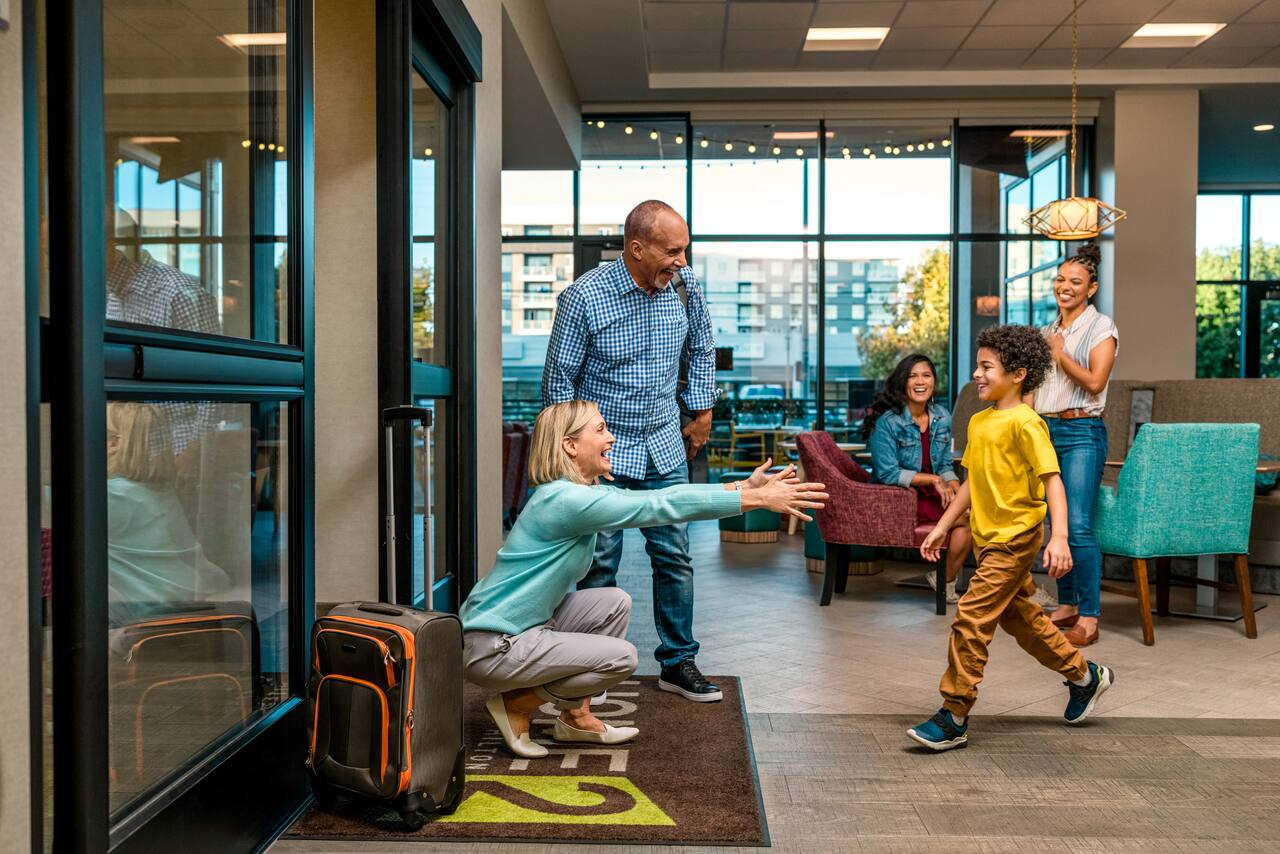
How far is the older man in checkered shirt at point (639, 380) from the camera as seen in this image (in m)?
3.35

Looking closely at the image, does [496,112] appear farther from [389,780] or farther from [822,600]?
[389,780]

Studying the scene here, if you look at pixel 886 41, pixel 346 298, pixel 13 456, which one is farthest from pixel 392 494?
pixel 886 41

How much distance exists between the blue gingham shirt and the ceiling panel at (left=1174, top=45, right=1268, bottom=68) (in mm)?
6682

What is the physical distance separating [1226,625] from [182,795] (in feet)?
14.3

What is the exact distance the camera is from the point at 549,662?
268 centimetres

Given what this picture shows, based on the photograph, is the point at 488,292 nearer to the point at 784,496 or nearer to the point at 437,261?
the point at 437,261

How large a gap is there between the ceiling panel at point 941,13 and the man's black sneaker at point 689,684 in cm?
543

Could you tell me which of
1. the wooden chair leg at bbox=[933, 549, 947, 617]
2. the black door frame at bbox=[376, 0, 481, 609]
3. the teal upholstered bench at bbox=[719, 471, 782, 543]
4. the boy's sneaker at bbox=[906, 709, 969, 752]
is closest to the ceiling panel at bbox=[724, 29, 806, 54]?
the teal upholstered bench at bbox=[719, 471, 782, 543]

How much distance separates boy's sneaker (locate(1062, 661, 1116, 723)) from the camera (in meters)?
3.11

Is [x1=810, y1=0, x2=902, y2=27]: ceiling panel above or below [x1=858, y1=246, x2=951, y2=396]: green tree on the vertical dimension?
above

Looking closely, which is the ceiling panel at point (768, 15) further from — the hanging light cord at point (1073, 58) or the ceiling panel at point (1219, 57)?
the ceiling panel at point (1219, 57)

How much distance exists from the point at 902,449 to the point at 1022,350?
213 centimetres

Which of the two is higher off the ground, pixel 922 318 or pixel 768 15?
pixel 768 15

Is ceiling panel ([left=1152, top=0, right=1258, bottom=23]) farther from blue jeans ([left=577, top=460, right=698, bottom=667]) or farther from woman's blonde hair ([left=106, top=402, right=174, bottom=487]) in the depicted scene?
woman's blonde hair ([left=106, top=402, right=174, bottom=487])
